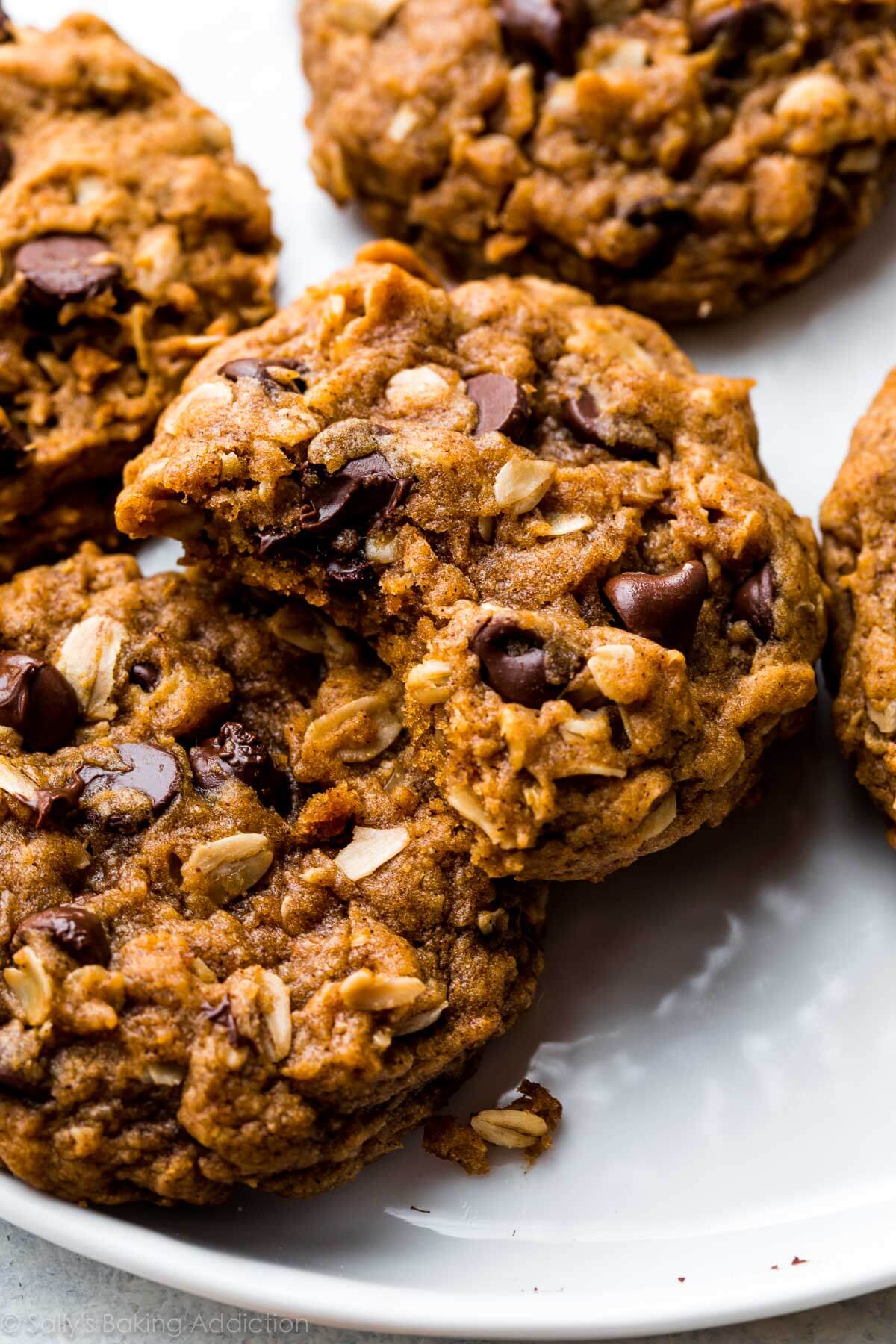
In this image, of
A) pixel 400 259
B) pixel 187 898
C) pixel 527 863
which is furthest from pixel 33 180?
pixel 527 863

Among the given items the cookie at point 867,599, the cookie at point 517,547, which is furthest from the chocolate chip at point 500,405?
the cookie at point 867,599

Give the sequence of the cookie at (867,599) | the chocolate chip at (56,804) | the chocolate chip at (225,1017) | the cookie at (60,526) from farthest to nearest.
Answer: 1. the cookie at (60,526)
2. the cookie at (867,599)
3. the chocolate chip at (56,804)
4. the chocolate chip at (225,1017)

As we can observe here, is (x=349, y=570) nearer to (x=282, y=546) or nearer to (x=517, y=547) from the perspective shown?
(x=282, y=546)

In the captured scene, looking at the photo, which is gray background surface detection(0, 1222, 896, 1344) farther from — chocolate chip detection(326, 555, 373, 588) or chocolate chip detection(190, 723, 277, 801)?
chocolate chip detection(326, 555, 373, 588)

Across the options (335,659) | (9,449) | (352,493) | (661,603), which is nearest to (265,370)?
(352,493)

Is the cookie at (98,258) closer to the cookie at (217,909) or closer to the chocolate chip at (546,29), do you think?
the cookie at (217,909)

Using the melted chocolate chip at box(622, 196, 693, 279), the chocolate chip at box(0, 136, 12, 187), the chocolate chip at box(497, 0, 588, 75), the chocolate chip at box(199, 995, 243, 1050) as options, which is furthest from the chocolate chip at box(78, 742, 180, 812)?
the chocolate chip at box(497, 0, 588, 75)
